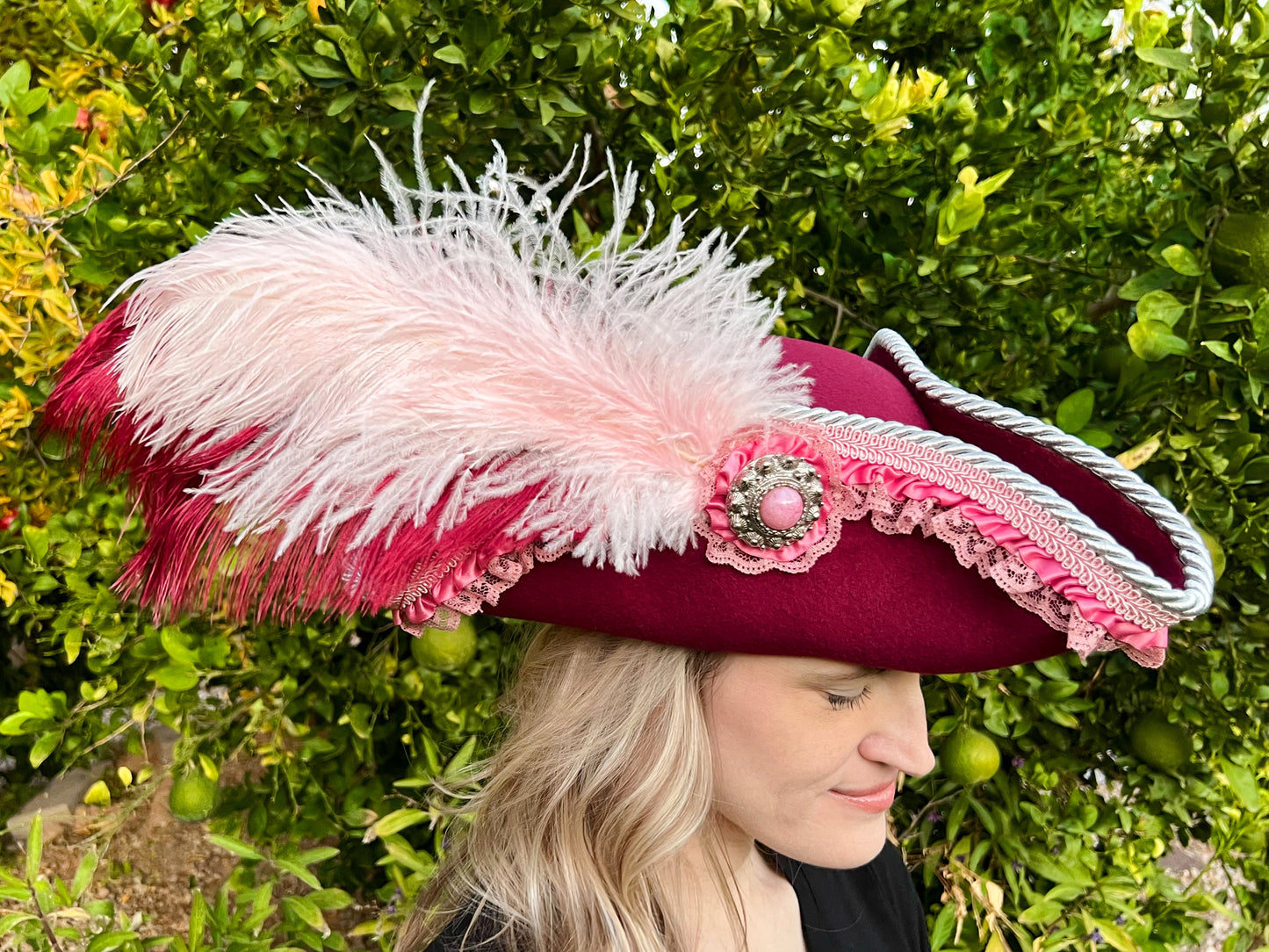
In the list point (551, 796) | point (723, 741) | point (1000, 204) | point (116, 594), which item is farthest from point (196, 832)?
point (1000, 204)

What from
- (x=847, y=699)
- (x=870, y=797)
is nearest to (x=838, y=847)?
(x=870, y=797)

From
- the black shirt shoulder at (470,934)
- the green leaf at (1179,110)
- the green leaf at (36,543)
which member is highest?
the green leaf at (1179,110)

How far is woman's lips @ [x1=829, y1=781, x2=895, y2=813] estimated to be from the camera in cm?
99

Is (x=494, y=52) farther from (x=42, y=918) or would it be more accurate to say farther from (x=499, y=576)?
(x=42, y=918)

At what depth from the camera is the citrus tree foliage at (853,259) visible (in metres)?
1.19

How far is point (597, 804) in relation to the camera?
3.51ft

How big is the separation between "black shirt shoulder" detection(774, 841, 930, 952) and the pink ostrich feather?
806mm

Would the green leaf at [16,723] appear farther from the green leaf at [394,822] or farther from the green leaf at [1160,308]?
the green leaf at [1160,308]

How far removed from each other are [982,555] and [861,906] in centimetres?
86

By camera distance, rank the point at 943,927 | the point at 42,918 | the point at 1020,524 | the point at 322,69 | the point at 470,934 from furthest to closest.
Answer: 1. the point at 943,927
2. the point at 42,918
3. the point at 322,69
4. the point at 470,934
5. the point at 1020,524

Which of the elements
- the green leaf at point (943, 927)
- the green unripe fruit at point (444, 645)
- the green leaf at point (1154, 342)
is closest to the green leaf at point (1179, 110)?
the green leaf at point (1154, 342)

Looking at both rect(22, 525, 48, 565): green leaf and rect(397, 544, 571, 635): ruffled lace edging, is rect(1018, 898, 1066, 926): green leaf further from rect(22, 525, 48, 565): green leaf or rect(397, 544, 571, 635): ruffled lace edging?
rect(22, 525, 48, 565): green leaf

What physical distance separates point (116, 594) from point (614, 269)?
45.6 inches

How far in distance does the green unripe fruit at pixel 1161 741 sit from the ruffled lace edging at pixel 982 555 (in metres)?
0.71
